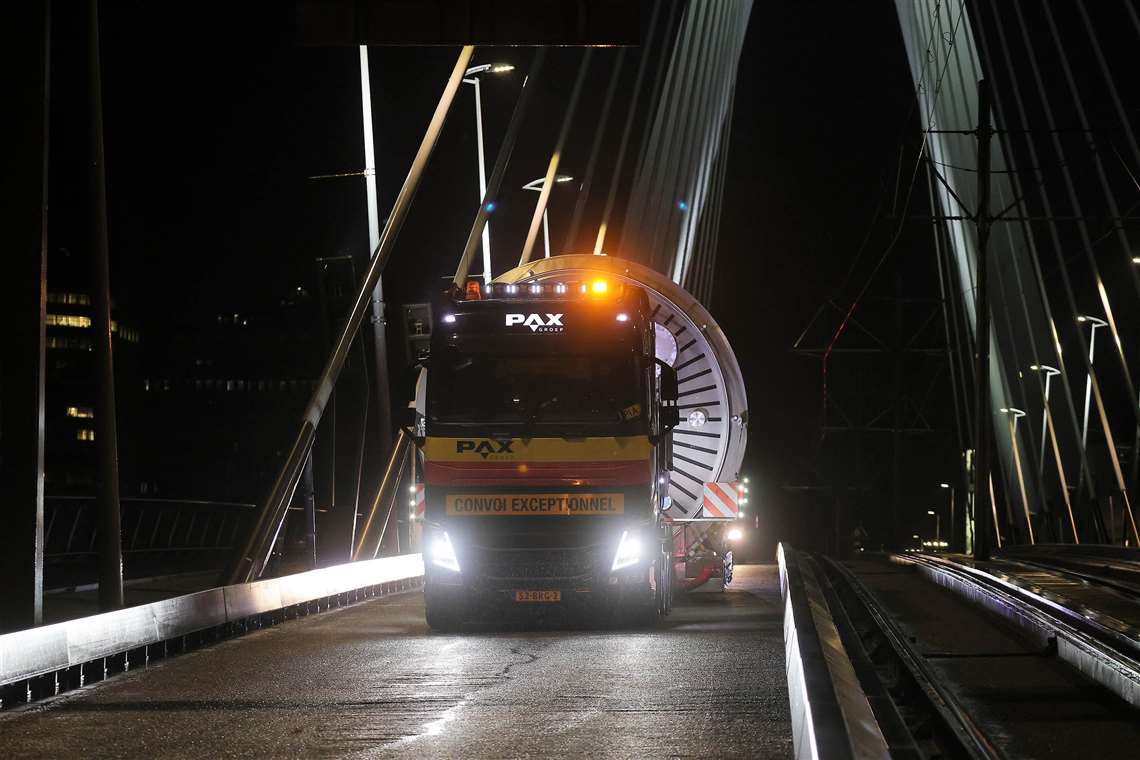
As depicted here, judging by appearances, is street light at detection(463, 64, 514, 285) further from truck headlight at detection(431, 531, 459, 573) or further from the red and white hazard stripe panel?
truck headlight at detection(431, 531, 459, 573)

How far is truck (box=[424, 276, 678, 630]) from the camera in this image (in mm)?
14711

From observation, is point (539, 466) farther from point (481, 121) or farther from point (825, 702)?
point (481, 121)

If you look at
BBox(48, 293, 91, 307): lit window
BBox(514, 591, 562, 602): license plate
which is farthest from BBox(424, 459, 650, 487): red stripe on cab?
BBox(48, 293, 91, 307): lit window

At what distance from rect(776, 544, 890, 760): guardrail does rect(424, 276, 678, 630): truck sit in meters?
3.85

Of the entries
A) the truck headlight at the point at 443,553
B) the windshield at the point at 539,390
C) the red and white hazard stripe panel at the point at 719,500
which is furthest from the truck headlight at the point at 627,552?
the red and white hazard stripe panel at the point at 719,500

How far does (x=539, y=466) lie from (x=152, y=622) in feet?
11.7

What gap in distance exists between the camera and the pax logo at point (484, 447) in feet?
48.2

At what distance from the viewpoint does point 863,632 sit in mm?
15242

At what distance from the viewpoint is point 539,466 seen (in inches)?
577

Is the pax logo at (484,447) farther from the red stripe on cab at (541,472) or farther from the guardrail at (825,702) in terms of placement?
the guardrail at (825,702)

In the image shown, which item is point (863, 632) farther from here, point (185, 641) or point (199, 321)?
point (199, 321)

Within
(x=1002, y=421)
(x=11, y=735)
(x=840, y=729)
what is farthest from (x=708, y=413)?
(x=1002, y=421)

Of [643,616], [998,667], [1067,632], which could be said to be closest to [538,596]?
[643,616]

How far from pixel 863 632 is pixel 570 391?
11.2 feet
